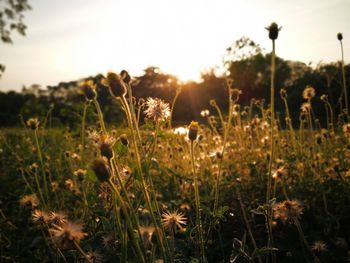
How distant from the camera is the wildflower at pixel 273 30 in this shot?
1.36 meters

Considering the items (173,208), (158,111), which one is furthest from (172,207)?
(158,111)

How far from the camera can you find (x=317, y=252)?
6.39 ft

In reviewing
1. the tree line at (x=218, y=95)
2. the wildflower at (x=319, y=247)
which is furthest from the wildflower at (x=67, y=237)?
the tree line at (x=218, y=95)

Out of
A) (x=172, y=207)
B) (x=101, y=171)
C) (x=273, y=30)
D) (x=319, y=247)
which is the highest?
(x=273, y=30)

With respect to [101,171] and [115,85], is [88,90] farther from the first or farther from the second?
[101,171]

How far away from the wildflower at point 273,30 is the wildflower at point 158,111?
485mm

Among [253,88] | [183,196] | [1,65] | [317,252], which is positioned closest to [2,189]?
[1,65]

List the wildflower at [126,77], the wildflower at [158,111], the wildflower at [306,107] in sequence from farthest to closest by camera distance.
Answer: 1. the wildflower at [306,107]
2. the wildflower at [158,111]
3. the wildflower at [126,77]

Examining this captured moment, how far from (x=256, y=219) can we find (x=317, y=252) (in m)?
0.52

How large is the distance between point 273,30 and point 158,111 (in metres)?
0.54

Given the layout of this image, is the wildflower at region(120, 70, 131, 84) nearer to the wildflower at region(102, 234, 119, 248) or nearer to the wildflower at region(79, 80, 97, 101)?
the wildflower at region(79, 80, 97, 101)

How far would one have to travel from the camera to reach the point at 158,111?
4.91 ft

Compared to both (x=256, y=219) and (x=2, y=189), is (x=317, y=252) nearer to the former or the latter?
(x=256, y=219)

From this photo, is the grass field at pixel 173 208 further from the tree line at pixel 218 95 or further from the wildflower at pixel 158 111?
the tree line at pixel 218 95
